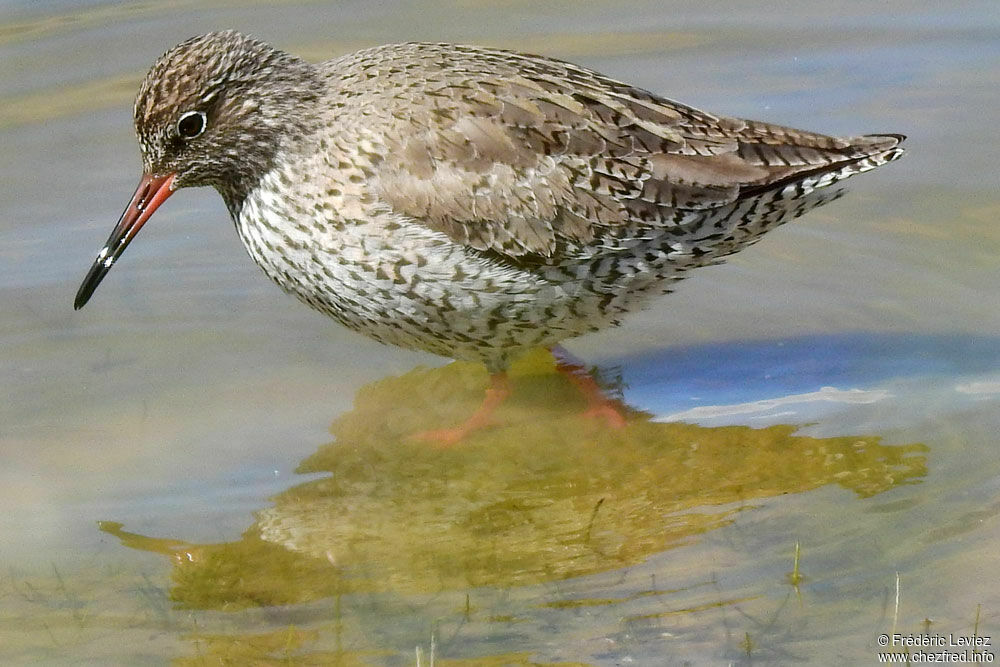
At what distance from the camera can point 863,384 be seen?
8039 millimetres

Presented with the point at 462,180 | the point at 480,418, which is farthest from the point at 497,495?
the point at 462,180

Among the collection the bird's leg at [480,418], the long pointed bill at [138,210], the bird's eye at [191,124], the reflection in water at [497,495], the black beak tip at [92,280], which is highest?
the bird's eye at [191,124]

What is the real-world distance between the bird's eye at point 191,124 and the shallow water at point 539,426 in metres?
1.63

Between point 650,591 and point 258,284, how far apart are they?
4101 millimetres

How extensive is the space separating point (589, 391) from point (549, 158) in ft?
5.18

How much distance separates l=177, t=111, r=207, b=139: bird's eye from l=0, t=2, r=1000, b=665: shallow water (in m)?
1.63

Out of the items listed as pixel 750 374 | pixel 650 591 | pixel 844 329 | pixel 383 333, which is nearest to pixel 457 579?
pixel 650 591

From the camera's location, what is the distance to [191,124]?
732cm

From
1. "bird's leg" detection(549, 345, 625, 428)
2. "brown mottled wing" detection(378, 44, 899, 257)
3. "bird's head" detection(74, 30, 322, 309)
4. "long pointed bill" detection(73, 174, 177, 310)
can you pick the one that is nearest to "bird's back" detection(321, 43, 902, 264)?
"brown mottled wing" detection(378, 44, 899, 257)

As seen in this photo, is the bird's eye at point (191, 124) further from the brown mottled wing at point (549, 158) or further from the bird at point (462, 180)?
the brown mottled wing at point (549, 158)

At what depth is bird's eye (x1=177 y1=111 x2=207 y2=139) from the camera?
7258 mm

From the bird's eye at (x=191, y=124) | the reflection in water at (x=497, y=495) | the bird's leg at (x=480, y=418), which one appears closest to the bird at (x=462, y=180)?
the bird's eye at (x=191, y=124)

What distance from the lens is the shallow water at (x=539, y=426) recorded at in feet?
19.4

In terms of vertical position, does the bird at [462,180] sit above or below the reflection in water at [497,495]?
above
